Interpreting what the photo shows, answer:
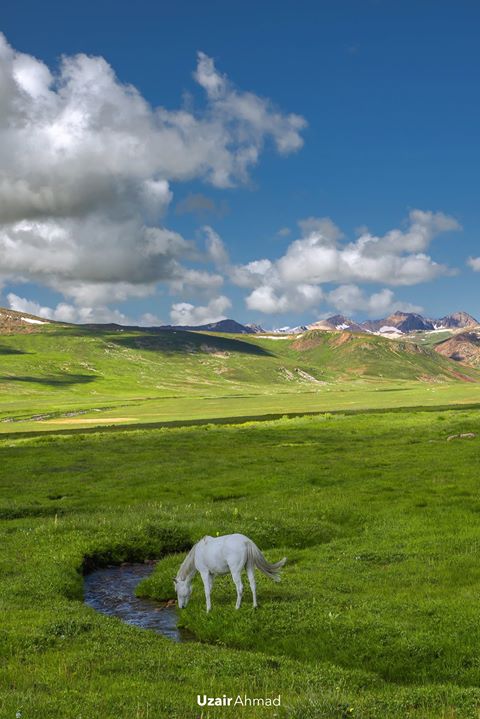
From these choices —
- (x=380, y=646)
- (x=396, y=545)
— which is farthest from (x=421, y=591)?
(x=396, y=545)

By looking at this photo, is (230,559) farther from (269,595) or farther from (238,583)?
(269,595)

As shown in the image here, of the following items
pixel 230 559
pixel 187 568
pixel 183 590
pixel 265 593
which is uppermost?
pixel 230 559

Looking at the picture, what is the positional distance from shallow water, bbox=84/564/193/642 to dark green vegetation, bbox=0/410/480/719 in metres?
0.71

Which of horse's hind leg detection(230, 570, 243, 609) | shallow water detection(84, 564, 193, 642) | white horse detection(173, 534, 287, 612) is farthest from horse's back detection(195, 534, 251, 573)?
shallow water detection(84, 564, 193, 642)

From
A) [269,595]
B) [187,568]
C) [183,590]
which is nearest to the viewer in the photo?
[187,568]

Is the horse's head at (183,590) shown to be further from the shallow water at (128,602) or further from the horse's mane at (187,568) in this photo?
the shallow water at (128,602)

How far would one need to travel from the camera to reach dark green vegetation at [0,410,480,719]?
558 inches

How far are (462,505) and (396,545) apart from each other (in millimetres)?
10445

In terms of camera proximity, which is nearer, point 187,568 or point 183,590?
point 187,568

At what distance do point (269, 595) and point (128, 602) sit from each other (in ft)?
20.7

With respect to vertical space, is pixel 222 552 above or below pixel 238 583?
above

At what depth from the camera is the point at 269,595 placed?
21.7 metres

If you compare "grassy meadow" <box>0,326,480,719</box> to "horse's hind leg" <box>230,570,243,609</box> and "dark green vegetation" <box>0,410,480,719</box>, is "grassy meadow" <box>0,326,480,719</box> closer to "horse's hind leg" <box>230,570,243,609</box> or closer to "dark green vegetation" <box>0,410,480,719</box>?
"dark green vegetation" <box>0,410,480,719</box>

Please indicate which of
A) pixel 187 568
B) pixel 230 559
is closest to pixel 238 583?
pixel 230 559
